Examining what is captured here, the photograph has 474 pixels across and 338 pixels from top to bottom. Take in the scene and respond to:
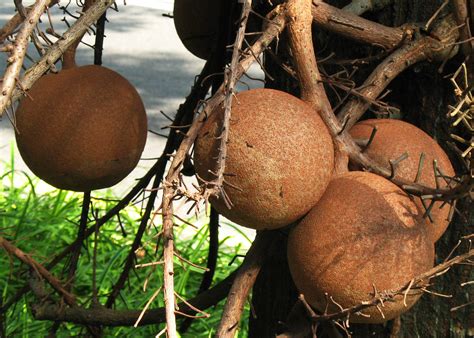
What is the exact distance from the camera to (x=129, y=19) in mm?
7188

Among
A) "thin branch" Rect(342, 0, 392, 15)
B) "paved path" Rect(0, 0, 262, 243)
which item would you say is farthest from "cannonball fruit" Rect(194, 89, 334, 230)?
"paved path" Rect(0, 0, 262, 243)

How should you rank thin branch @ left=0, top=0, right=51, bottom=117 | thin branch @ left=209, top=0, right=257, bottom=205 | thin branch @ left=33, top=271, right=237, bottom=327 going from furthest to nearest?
thin branch @ left=33, top=271, right=237, bottom=327
thin branch @ left=209, top=0, right=257, bottom=205
thin branch @ left=0, top=0, right=51, bottom=117

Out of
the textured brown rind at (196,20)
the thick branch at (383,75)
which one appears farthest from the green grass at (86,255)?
the thick branch at (383,75)

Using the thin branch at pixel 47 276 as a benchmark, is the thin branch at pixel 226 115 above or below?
above

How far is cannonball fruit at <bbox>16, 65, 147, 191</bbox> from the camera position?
1271 millimetres

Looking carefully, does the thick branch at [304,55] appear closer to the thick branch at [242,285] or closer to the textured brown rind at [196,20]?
the thick branch at [242,285]

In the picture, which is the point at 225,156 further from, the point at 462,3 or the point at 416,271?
the point at 462,3

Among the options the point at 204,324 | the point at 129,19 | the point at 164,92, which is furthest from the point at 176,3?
the point at 129,19

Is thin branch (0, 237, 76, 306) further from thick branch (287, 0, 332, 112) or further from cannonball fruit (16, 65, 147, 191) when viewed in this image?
thick branch (287, 0, 332, 112)

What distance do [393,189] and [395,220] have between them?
0.05 meters

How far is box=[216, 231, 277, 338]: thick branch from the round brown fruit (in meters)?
0.14

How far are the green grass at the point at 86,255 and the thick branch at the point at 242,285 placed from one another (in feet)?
5.09

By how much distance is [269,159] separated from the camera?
100 centimetres

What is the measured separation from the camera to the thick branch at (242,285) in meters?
1.17
